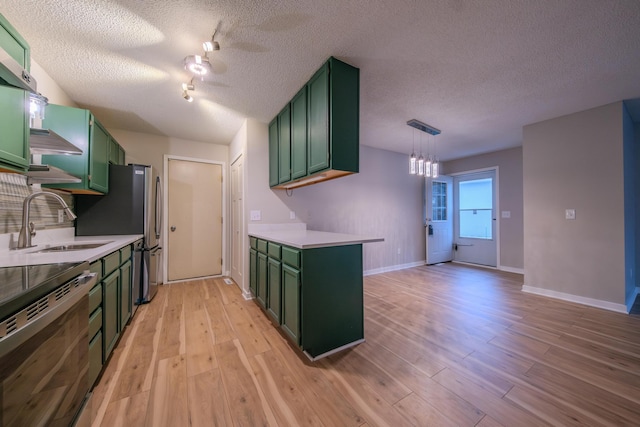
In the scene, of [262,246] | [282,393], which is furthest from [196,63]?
[282,393]

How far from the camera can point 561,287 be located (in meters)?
3.04

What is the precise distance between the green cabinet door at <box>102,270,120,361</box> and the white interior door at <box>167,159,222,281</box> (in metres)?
1.93

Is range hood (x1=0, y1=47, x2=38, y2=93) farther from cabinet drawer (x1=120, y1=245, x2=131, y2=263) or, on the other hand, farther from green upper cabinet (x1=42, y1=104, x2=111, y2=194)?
cabinet drawer (x1=120, y1=245, x2=131, y2=263)

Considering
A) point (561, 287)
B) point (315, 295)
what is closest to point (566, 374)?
point (315, 295)

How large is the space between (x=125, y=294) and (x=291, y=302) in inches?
64.7

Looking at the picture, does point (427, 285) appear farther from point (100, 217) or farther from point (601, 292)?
point (100, 217)

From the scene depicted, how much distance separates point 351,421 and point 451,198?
5.40 metres

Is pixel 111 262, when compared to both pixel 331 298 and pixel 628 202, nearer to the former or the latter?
pixel 331 298

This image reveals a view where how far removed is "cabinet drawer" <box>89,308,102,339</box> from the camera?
4.64 feet

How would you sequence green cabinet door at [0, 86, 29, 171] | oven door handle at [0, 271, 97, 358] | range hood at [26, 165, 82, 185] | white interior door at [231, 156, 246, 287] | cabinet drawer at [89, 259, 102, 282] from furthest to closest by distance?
white interior door at [231, 156, 246, 287]
range hood at [26, 165, 82, 185]
cabinet drawer at [89, 259, 102, 282]
green cabinet door at [0, 86, 29, 171]
oven door handle at [0, 271, 97, 358]

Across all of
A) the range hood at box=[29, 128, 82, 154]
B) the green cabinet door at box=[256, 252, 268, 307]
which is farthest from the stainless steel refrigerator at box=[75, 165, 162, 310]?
the green cabinet door at box=[256, 252, 268, 307]

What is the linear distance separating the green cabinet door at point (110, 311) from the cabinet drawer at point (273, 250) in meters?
1.26

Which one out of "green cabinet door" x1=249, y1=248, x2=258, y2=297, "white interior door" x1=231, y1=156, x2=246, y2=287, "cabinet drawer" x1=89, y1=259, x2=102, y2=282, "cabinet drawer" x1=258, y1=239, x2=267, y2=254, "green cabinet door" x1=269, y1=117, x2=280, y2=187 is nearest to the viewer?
"cabinet drawer" x1=89, y1=259, x2=102, y2=282

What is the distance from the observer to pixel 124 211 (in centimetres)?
276
